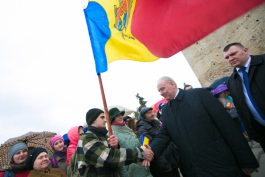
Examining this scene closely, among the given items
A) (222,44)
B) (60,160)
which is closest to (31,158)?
(60,160)

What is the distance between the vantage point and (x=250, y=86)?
2262 mm

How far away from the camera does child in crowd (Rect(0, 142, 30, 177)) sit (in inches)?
106

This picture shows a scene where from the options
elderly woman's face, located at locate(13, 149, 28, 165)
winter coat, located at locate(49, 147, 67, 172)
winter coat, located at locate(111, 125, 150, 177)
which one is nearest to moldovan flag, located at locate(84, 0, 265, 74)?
winter coat, located at locate(111, 125, 150, 177)

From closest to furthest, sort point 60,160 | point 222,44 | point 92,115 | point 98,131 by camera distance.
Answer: point 98,131, point 92,115, point 222,44, point 60,160

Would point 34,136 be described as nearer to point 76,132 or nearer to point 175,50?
point 76,132

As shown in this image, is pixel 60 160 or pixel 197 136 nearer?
pixel 197 136

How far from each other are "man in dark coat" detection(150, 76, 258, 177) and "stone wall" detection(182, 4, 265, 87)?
151 centimetres

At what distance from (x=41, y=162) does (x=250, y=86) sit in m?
2.90

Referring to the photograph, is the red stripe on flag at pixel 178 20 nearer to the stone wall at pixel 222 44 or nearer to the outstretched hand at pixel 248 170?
the outstretched hand at pixel 248 170

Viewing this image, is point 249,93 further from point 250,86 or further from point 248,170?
point 248,170

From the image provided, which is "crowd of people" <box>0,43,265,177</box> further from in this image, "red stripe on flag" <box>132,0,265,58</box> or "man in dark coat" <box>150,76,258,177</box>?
"red stripe on flag" <box>132,0,265,58</box>

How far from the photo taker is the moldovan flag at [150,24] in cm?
174

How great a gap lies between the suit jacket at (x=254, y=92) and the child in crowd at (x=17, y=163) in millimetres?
2985

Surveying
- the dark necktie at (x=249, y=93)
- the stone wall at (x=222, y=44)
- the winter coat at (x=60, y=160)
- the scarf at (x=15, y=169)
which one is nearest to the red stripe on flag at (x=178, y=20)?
the dark necktie at (x=249, y=93)
